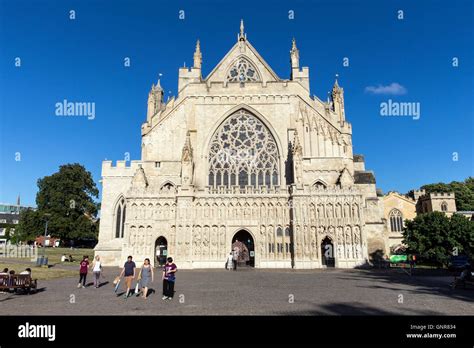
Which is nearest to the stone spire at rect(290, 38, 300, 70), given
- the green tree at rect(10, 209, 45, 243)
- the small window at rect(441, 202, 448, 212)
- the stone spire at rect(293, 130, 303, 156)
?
the stone spire at rect(293, 130, 303, 156)

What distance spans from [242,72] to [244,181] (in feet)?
48.4

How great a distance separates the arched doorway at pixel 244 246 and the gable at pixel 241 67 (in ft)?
62.0

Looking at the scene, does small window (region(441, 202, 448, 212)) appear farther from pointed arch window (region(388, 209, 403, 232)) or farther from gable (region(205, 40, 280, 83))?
gable (region(205, 40, 280, 83))

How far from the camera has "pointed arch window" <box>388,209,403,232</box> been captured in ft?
187

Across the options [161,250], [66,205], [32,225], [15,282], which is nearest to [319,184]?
[161,250]

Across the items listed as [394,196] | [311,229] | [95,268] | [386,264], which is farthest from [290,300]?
[394,196]

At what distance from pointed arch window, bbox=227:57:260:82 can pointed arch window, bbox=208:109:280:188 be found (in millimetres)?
6711

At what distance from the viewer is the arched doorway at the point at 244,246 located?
34.0 m

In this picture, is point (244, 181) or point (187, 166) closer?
point (187, 166)

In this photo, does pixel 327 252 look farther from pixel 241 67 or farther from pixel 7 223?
pixel 7 223

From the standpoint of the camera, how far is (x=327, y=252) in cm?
3325
